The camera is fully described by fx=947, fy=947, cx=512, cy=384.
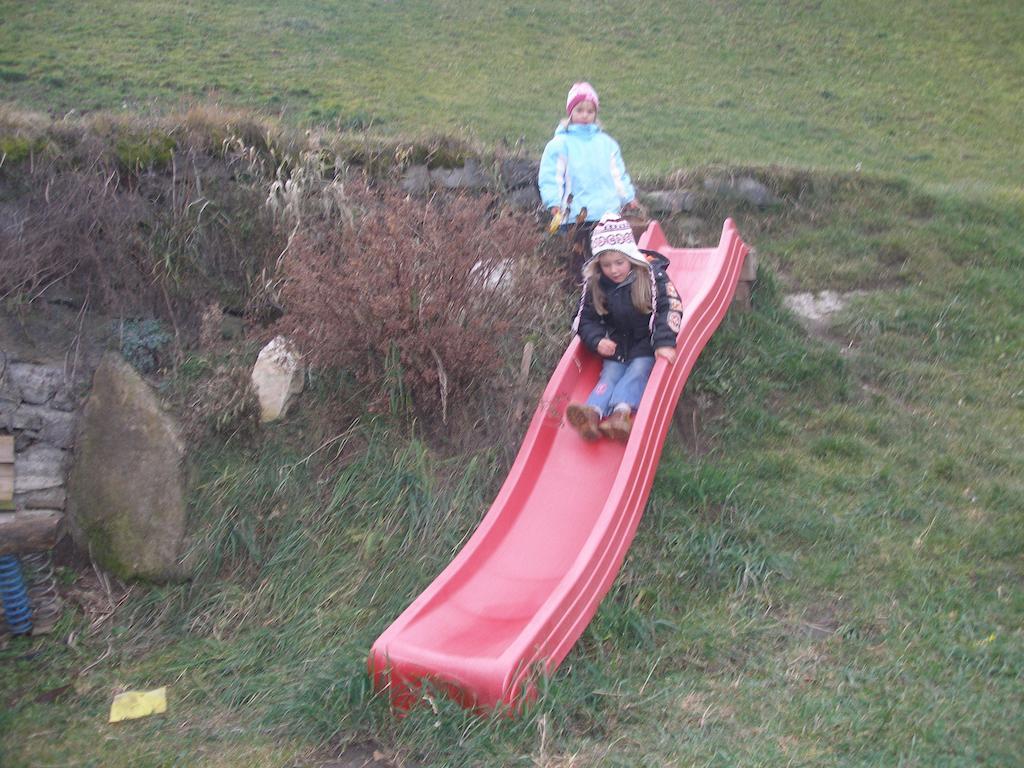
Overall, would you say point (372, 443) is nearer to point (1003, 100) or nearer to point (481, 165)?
point (481, 165)

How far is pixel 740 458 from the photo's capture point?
18.1 ft

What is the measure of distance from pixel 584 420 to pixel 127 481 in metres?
2.50

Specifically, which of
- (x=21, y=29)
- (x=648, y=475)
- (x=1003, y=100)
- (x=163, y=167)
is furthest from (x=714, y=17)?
(x=648, y=475)

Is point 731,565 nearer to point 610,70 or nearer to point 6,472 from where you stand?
point 6,472

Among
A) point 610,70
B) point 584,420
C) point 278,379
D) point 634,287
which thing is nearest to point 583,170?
point 634,287

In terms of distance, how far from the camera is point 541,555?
4.54 meters

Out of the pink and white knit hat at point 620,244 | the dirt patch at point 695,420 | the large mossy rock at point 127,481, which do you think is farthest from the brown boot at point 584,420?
the large mossy rock at point 127,481

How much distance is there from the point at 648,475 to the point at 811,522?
2.88 feet

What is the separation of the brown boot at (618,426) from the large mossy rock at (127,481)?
230cm

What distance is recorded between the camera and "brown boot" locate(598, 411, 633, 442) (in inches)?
195

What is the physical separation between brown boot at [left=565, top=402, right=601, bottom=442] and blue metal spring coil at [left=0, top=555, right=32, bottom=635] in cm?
285

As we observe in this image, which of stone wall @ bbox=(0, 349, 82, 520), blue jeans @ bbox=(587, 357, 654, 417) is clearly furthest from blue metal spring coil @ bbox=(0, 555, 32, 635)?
blue jeans @ bbox=(587, 357, 654, 417)

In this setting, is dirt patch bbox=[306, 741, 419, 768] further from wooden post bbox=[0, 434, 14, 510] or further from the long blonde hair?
the long blonde hair

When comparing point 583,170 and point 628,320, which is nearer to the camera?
point 628,320
